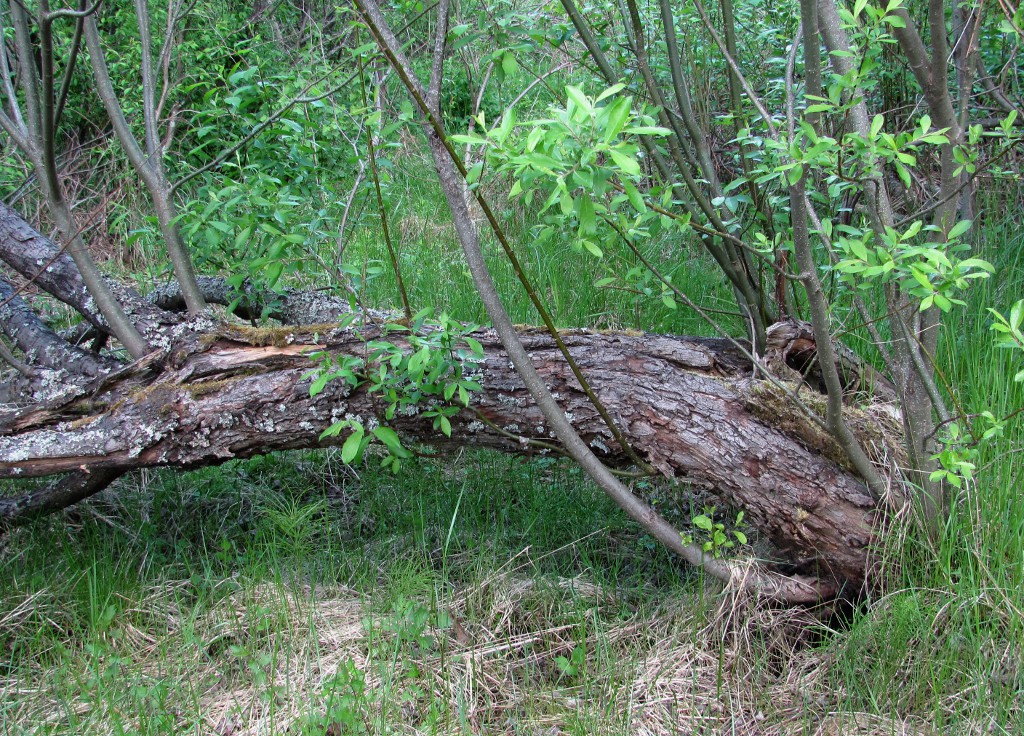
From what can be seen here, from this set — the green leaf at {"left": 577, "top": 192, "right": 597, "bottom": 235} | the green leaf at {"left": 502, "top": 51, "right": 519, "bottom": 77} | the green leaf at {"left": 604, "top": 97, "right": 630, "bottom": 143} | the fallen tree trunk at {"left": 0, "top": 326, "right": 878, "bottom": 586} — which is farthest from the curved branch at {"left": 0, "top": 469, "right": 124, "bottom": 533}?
the green leaf at {"left": 604, "top": 97, "right": 630, "bottom": 143}

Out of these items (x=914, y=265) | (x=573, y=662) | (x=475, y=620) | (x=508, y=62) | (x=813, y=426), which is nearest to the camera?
(x=914, y=265)

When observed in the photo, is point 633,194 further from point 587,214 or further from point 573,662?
point 573,662

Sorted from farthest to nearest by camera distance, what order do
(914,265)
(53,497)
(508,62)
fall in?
(53,497) < (508,62) < (914,265)

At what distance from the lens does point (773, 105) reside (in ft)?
11.9

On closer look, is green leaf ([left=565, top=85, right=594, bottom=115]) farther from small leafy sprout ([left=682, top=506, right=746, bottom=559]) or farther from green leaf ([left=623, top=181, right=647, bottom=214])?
small leafy sprout ([left=682, top=506, right=746, bottom=559])

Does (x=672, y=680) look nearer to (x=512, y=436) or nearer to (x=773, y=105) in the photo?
(x=512, y=436)

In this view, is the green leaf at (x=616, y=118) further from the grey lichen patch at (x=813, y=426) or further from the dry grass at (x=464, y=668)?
the dry grass at (x=464, y=668)

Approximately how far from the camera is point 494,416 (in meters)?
2.48

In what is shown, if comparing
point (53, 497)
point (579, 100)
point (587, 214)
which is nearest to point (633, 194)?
point (587, 214)

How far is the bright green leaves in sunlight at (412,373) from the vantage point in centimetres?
207

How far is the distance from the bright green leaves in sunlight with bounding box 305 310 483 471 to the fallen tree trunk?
4.5 inches

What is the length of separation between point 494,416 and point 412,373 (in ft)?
1.61

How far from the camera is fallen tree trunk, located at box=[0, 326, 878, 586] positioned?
2.29 m

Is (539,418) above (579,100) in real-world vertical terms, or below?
below
